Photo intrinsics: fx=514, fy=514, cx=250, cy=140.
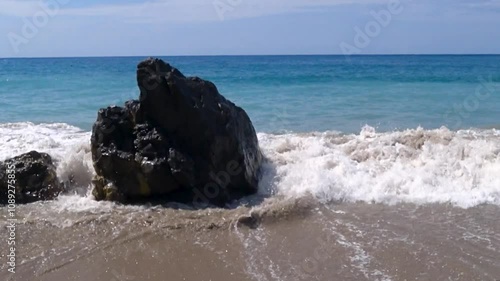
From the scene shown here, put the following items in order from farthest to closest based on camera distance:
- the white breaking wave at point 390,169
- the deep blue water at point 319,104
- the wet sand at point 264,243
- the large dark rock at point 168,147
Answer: the deep blue water at point 319,104 → the white breaking wave at point 390,169 → the large dark rock at point 168,147 → the wet sand at point 264,243

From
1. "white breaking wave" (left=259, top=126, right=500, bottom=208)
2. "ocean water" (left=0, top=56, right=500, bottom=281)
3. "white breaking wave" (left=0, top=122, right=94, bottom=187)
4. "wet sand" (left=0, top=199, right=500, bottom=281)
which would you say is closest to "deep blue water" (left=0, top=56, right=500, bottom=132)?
"white breaking wave" (left=0, top=122, right=94, bottom=187)

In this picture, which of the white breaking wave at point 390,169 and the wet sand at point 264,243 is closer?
the wet sand at point 264,243

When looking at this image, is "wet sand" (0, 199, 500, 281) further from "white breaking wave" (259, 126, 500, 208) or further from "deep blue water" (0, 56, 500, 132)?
"deep blue water" (0, 56, 500, 132)

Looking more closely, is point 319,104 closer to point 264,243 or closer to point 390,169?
point 390,169

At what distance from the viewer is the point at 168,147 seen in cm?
731

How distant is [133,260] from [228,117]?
2994 mm

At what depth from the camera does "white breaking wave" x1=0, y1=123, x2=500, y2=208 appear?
771 centimetres

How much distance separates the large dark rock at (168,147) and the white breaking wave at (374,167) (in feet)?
2.86

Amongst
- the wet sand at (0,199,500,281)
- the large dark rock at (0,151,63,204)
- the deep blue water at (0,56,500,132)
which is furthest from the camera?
the deep blue water at (0,56,500,132)

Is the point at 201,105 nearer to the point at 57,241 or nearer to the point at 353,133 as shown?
the point at 57,241

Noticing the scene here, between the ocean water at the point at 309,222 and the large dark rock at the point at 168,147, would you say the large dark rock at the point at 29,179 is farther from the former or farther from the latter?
the large dark rock at the point at 168,147

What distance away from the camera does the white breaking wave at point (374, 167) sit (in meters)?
7.71

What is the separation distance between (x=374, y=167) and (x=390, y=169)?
0.92ft

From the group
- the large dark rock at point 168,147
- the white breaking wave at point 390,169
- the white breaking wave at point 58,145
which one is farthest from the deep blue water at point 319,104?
the large dark rock at point 168,147
